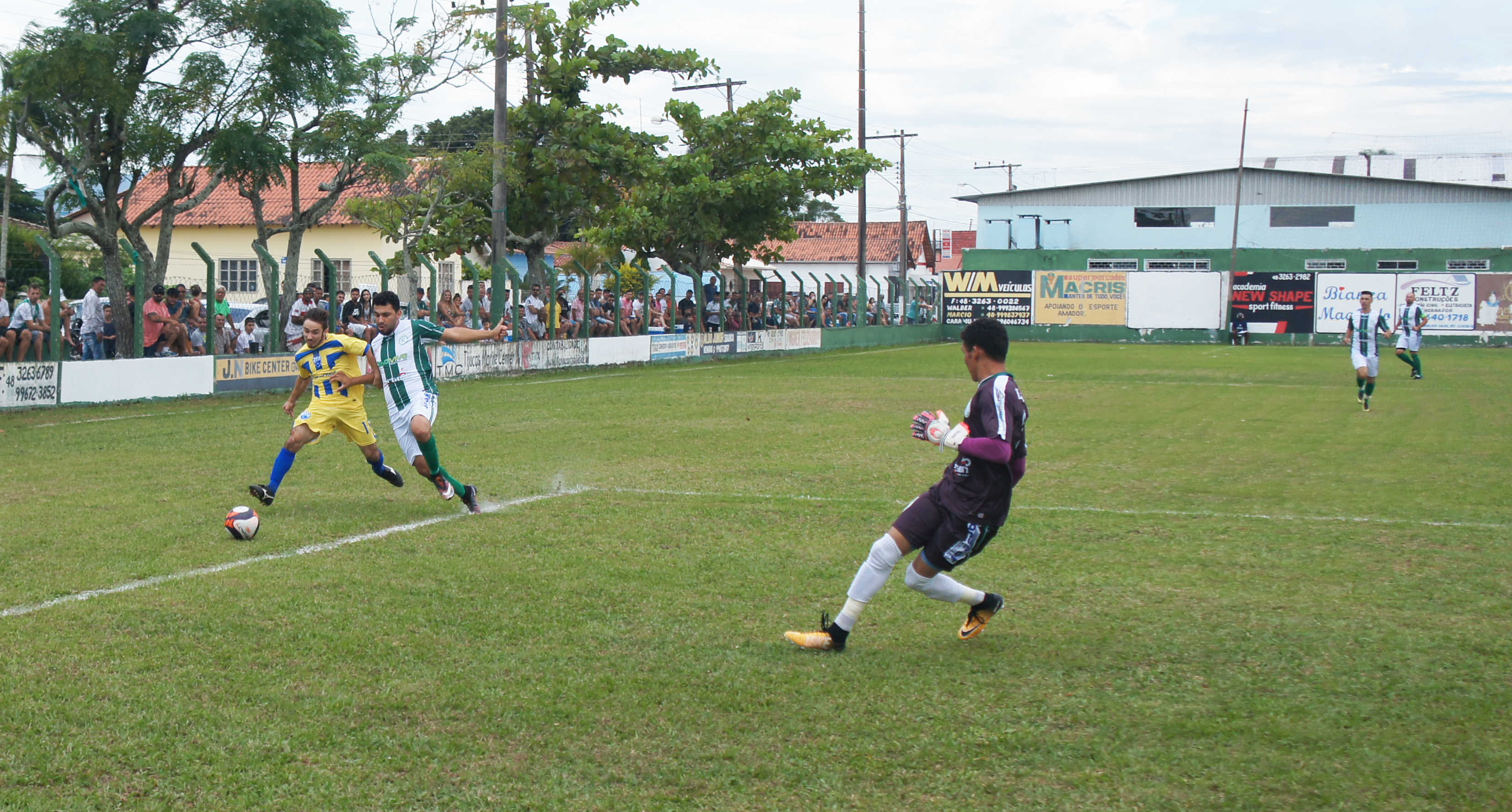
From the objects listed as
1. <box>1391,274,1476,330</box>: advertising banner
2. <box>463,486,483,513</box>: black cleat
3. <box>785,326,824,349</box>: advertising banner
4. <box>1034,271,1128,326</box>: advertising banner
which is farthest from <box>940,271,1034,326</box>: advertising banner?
<box>463,486,483,513</box>: black cleat

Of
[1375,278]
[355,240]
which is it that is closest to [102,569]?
[355,240]

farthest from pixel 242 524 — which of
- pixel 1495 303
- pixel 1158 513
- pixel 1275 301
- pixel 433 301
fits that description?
pixel 1495 303

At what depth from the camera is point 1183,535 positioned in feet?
28.5

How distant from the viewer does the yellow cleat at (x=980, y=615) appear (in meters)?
5.99

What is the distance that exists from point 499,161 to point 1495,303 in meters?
36.4

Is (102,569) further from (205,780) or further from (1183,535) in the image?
(1183,535)

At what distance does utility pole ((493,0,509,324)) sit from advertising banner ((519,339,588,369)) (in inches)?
35.8

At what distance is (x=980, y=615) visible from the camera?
19.7 ft

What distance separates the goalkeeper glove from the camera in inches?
209

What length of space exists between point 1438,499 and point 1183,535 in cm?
299

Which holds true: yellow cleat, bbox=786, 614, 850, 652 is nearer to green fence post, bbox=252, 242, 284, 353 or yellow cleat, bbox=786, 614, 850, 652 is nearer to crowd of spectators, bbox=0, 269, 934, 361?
crowd of spectators, bbox=0, 269, 934, 361

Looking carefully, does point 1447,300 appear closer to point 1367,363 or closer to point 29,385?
point 1367,363

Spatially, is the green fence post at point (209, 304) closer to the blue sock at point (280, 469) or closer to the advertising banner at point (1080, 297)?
the blue sock at point (280, 469)

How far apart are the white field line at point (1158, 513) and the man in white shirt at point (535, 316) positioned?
1725 cm
